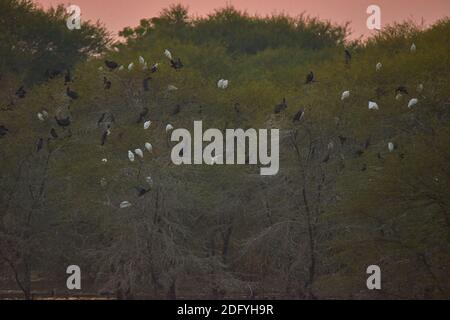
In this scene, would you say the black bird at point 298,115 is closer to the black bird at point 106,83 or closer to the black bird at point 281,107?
the black bird at point 281,107

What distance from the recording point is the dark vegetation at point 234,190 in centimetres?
4119

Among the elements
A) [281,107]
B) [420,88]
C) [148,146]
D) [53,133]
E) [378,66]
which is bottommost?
[148,146]

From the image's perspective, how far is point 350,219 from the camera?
1735 inches

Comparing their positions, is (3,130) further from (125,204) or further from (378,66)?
(378,66)

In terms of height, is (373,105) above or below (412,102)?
above

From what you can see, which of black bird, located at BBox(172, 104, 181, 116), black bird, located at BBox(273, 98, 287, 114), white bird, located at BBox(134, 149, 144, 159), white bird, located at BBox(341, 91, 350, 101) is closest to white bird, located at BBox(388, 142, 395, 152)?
white bird, located at BBox(341, 91, 350, 101)

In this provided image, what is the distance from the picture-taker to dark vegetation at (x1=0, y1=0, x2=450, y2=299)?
41188 mm

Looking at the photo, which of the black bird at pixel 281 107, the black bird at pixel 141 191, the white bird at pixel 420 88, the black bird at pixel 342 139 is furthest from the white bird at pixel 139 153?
the white bird at pixel 420 88

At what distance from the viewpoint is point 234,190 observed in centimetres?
4953

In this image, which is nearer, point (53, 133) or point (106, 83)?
point (53, 133)

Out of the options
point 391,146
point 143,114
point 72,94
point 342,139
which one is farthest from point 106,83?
point 391,146

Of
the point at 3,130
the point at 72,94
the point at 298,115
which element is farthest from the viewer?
the point at 72,94

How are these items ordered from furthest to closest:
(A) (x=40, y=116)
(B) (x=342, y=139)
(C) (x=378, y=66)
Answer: (C) (x=378, y=66) < (A) (x=40, y=116) < (B) (x=342, y=139)

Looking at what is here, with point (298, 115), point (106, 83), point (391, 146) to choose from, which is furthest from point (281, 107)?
point (106, 83)
